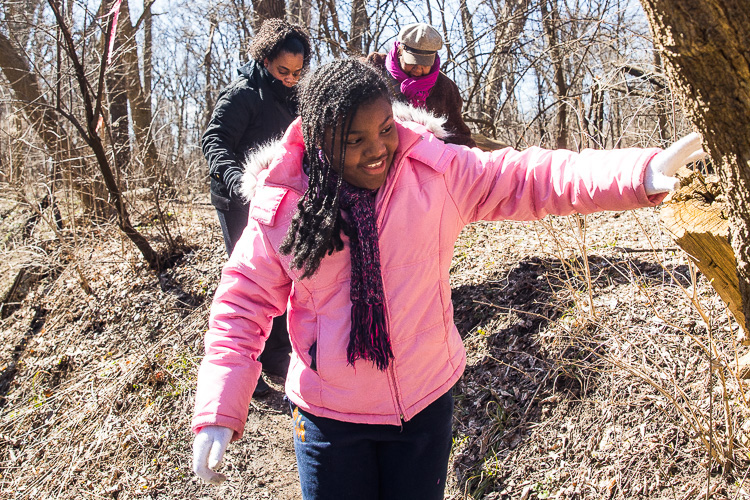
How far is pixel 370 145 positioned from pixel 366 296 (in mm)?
463

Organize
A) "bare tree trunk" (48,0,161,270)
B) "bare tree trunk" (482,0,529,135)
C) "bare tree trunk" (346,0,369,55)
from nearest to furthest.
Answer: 1. "bare tree trunk" (48,0,161,270)
2. "bare tree trunk" (482,0,529,135)
3. "bare tree trunk" (346,0,369,55)

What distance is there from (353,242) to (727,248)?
3.44 ft

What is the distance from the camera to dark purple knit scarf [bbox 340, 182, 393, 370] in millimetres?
1750

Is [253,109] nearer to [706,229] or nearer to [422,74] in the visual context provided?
[422,74]

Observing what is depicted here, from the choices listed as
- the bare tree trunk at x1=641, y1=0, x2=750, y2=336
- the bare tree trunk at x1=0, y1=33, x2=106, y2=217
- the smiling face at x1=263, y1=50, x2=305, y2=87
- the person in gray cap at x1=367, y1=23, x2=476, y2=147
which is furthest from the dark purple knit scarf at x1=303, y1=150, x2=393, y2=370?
the bare tree trunk at x1=0, y1=33, x2=106, y2=217

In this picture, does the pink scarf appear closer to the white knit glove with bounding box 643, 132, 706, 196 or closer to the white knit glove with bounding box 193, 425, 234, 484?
the white knit glove with bounding box 643, 132, 706, 196

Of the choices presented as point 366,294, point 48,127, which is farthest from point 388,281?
point 48,127

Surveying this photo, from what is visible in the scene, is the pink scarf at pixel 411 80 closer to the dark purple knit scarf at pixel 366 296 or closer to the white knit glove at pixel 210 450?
the dark purple knit scarf at pixel 366 296

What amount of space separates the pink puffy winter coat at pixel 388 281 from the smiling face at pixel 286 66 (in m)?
1.90

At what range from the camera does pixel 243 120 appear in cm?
370

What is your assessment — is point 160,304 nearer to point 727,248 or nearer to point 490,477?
point 490,477

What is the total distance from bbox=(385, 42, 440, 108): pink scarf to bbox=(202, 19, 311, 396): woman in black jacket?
0.56m

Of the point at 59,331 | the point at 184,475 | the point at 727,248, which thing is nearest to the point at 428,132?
the point at 727,248

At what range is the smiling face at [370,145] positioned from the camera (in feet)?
5.70
